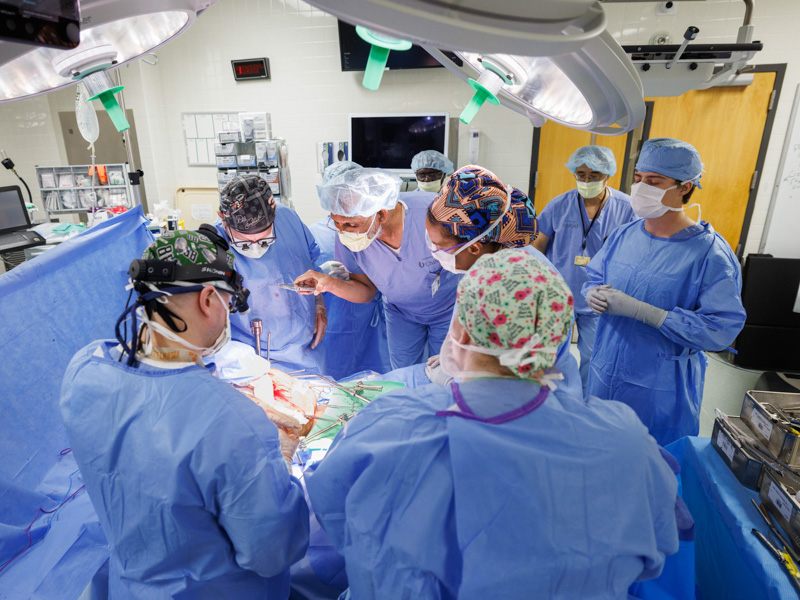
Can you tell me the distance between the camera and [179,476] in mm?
1063

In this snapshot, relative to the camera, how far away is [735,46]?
1.42m

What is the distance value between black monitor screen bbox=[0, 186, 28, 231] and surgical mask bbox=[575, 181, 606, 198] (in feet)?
14.7

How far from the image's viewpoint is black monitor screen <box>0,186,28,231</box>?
3.91 m

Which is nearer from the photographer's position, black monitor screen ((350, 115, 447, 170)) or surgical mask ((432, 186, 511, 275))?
surgical mask ((432, 186, 511, 275))

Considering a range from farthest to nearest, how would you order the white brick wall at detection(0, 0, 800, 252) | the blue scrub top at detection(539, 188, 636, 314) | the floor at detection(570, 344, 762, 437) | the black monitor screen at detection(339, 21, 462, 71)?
1. the white brick wall at detection(0, 0, 800, 252)
2. the black monitor screen at detection(339, 21, 462, 71)
3. the floor at detection(570, 344, 762, 437)
4. the blue scrub top at detection(539, 188, 636, 314)

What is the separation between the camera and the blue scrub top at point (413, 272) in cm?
226

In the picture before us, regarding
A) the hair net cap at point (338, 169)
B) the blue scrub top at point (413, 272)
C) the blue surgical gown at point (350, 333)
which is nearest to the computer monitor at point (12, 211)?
the blue surgical gown at point (350, 333)

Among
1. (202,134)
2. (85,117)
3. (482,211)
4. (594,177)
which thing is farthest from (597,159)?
(202,134)

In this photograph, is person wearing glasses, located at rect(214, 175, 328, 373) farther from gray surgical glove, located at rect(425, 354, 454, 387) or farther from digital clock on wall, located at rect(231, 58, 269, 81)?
digital clock on wall, located at rect(231, 58, 269, 81)

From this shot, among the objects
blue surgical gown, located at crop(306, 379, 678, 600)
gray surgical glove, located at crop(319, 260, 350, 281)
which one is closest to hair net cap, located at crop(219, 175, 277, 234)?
gray surgical glove, located at crop(319, 260, 350, 281)

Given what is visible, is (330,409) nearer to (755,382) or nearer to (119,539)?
(119,539)

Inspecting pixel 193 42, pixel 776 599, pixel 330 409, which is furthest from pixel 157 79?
pixel 776 599

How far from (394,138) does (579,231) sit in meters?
2.59

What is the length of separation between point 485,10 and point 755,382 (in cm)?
491
